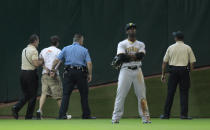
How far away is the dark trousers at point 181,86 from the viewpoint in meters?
13.3

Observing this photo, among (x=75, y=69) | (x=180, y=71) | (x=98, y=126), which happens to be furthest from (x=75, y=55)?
(x=98, y=126)

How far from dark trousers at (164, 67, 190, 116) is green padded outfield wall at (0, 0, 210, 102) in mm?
1640

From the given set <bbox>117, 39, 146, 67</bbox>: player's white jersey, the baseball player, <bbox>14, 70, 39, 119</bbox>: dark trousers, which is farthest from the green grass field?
<bbox>14, 70, 39, 119</bbox>: dark trousers

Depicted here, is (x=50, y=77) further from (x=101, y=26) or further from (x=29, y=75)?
(x=101, y=26)

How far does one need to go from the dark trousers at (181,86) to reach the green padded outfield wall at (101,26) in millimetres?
1640

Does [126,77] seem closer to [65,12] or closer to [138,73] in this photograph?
[138,73]

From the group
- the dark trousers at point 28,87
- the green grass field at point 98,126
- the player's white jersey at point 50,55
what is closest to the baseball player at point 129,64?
the green grass field at point 98,126

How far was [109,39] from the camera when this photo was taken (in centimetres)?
1530

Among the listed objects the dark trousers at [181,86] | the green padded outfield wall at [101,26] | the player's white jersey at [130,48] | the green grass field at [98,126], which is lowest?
the green grass field at [98,126]

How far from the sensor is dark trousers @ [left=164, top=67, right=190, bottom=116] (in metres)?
13.3

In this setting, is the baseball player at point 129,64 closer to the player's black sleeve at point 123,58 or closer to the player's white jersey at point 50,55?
the player's black sleeve at point 123,58

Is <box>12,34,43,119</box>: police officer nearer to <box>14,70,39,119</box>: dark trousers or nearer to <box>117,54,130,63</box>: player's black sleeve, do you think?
<box>14,70,39,119</box>: dark trousers

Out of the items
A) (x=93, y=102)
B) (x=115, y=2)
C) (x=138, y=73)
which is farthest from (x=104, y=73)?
(x=138, y=73)

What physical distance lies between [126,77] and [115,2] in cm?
518
